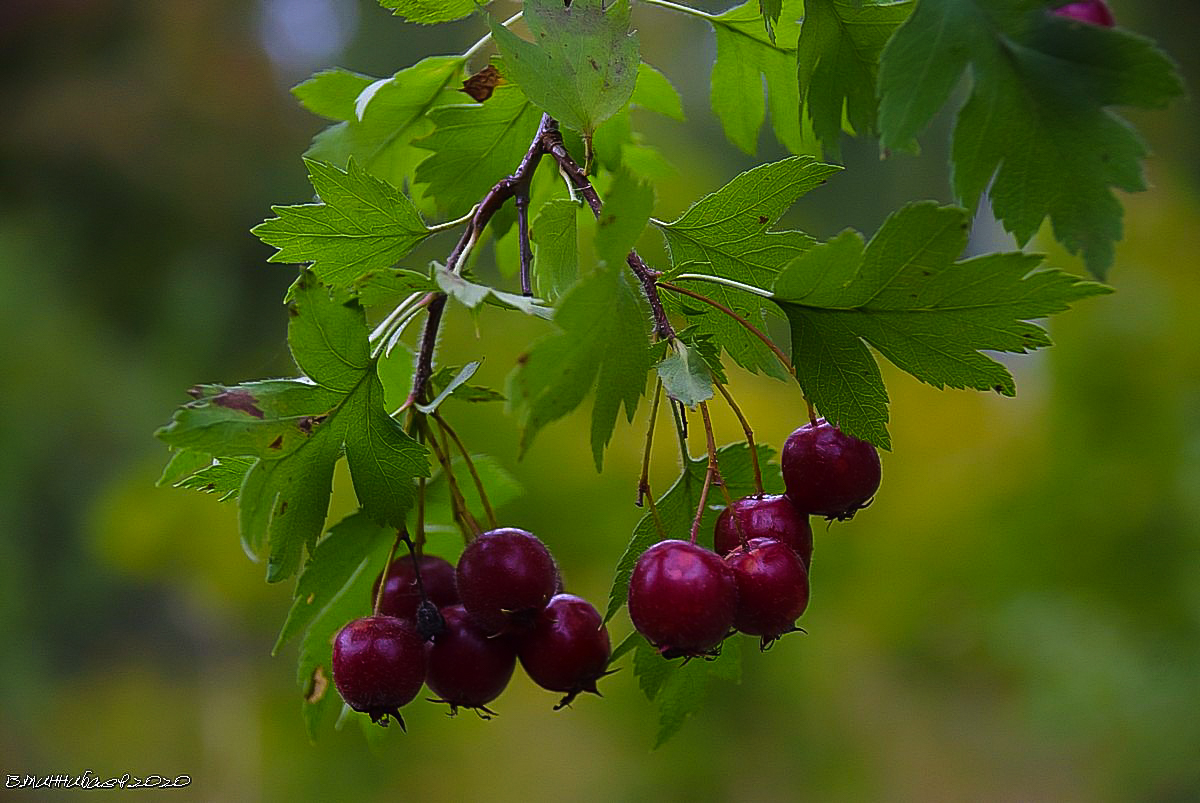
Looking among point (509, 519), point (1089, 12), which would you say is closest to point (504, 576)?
point (1089, 12)

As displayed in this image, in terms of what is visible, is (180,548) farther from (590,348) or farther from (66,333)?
(590,348)

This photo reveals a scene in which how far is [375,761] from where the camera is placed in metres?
2.96


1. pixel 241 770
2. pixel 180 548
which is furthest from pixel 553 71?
pixel 241 770

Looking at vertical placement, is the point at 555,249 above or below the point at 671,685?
above

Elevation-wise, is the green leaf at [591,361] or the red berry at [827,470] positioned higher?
the green leaf at [591,361]

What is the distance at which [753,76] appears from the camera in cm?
71

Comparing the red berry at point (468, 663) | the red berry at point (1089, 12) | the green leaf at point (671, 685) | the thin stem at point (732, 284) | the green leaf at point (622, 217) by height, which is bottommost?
the green leaf at point (671, 685)

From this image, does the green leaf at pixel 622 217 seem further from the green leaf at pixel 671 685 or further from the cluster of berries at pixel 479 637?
the green leaf at pixel 671 685

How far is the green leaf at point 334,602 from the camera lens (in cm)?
61

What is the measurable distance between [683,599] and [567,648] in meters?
0.11

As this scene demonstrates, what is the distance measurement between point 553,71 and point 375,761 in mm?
2773

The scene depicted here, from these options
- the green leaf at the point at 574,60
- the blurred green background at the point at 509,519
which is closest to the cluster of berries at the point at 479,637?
the green leaf at the point at 574,60

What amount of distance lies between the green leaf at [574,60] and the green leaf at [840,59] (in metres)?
0.09

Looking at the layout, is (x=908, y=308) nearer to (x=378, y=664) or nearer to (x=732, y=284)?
(x=732, y=284)
